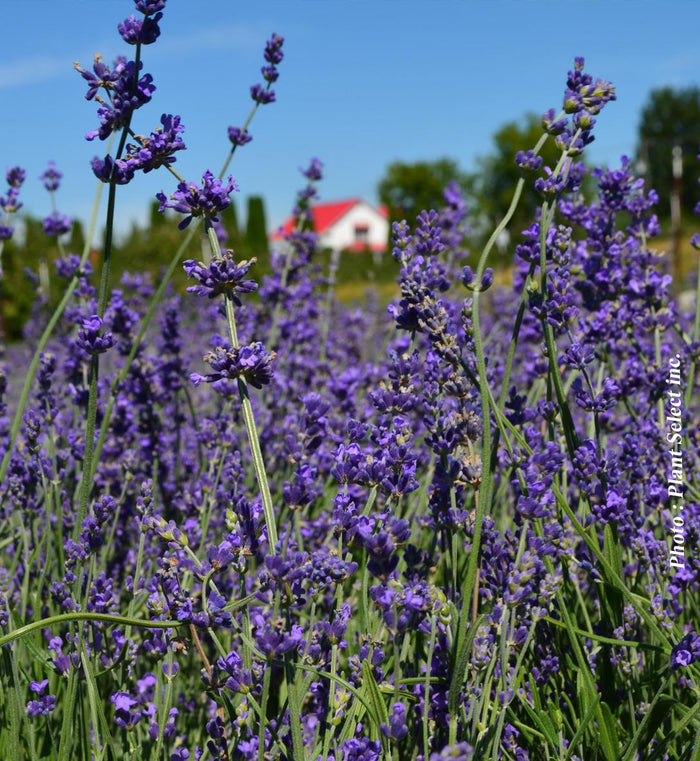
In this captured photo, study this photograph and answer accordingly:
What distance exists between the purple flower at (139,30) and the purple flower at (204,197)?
334 millimetres

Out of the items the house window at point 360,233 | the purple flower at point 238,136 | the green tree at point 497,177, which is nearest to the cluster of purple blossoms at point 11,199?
the purple flower at point 238,136

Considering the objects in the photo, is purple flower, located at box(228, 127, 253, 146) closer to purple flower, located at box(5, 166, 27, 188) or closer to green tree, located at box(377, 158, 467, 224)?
purple flower, located at box(5, 166, 27, 188)

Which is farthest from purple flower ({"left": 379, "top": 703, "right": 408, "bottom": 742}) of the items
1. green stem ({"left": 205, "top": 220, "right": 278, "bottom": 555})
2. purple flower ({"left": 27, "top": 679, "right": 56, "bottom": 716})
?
purple flower ({"left": 27, "top": 679, "right": 56, "bottom": 716})

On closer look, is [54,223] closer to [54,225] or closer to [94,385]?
[54,225]

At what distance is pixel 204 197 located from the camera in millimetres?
1244

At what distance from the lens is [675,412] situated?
175 cm

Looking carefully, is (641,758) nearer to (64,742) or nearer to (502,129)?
(64,742)

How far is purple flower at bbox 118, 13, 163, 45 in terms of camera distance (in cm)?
139

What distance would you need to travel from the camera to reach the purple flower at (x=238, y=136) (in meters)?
2.46

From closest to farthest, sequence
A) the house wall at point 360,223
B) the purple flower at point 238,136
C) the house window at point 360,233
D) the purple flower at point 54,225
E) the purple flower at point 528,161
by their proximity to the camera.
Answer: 1. the purple flower at point 528,161
2. the purple flower at point 238,136
3. the purple flower at point 54,225
4. the house wall at point 360,223
5. the house window at point 360,233

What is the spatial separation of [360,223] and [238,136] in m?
61.0

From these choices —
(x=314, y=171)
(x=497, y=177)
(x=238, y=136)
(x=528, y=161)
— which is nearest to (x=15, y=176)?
(x=238, y=136)

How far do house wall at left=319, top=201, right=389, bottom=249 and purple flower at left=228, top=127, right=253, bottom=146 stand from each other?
58394 mm

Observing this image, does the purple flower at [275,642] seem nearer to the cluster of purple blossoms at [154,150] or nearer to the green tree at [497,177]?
the cluster of purple blossoms at [154,150]
